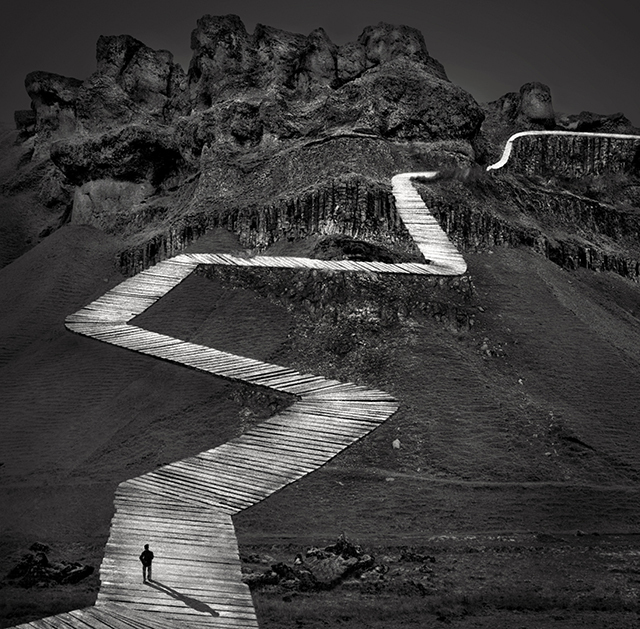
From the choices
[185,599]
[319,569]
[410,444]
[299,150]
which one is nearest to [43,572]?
[185,599]

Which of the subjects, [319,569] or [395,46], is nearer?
[319,569]

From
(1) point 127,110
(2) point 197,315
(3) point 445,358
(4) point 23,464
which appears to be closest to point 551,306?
(3) point 445,358

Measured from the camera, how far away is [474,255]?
132ft

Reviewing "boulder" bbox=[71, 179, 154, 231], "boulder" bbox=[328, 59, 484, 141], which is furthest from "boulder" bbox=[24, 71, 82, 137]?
"boulder" bbox=[328, 59, 484, 141]

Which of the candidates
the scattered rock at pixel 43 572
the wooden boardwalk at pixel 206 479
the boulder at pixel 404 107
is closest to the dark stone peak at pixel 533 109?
the boulder at pixel 404 107

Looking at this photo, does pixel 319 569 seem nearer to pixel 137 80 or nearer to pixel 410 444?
pixel 410 444

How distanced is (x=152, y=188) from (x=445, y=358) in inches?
1224

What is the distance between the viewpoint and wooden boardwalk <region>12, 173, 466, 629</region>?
1753 cm

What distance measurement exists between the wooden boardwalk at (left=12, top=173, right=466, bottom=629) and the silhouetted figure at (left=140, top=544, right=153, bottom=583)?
156mm

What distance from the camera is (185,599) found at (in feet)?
58.4

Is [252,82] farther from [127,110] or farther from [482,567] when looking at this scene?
[482,567]

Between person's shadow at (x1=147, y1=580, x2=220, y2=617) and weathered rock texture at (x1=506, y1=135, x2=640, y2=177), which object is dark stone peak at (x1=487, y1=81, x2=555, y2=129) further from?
person's shadow at (x1=147, y1=580, x2=220, y2=617)

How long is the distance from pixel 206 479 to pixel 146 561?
5519 millimetres

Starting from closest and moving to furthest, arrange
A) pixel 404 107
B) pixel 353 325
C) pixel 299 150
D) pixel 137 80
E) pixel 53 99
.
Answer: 1. pixel 353 325
2. pixel 299 150
3. pixel 404 107
4. pixel 137 80
5. pixel 53 99
